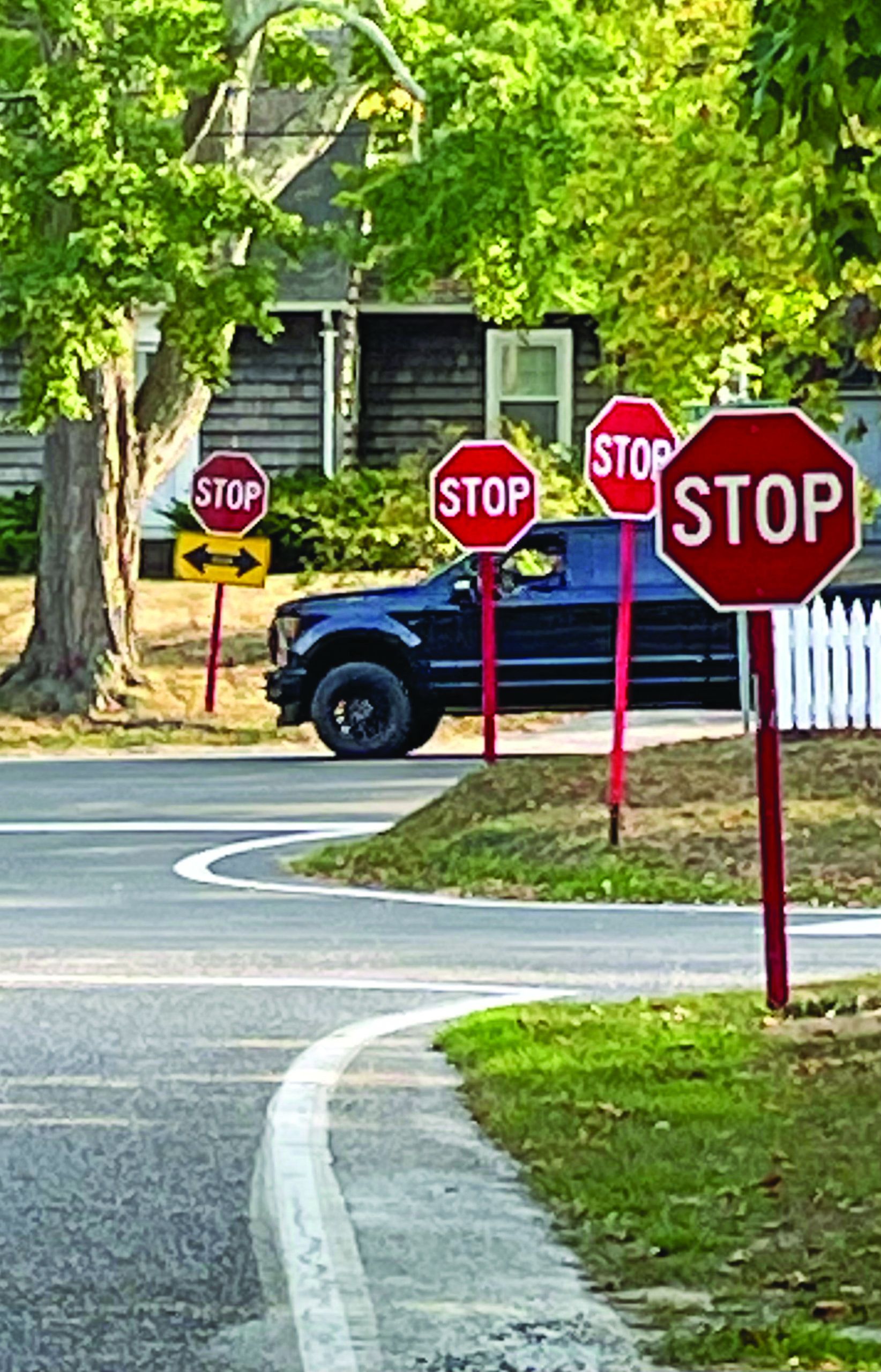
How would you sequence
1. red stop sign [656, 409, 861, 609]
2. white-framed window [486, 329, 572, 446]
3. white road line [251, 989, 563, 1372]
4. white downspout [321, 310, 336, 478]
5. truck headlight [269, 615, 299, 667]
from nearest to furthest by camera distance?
white road line [251, 989, 563, 1372] → red stop sign [656, 409, 861, 609] → truck headlight [269, 615, 299, 667] → white downspout [321, 310, 336, 478] → white-framed window [486, 329, 572, 446]

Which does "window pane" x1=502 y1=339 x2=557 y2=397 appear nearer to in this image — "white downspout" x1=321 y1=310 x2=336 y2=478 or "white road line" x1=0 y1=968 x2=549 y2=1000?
"white downspout" x1=321 y1=310 x2=336 y2=478

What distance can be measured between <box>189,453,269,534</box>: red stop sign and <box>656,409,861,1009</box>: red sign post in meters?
21.3

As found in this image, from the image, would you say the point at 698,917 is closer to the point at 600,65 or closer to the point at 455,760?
the point at 455,760

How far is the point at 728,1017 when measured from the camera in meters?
13.4

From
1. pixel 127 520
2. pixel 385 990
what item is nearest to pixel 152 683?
pixel 127 520

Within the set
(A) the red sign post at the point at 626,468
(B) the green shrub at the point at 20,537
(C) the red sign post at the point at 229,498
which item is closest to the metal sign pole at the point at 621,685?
(A) the red sign post at the point at 626,468

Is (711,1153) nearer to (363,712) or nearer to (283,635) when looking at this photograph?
(363,712)

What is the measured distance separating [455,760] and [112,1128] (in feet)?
59.8

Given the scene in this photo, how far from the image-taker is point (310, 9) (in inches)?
1236

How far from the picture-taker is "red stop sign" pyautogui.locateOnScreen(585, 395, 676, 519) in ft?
62.9

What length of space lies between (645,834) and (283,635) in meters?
9.42

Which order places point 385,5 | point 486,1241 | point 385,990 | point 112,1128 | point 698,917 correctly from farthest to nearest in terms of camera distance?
point 385,5
point 698,917
point 385,990
point 112,1128
point 486,1241

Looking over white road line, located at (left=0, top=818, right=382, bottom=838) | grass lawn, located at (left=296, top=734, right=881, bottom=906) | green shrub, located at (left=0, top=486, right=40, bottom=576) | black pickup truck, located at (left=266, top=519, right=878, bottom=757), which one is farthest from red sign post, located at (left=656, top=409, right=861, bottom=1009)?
green shrub, located at (left=0, top=486, right=40, bottom=576)

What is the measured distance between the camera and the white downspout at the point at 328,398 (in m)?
42.9
